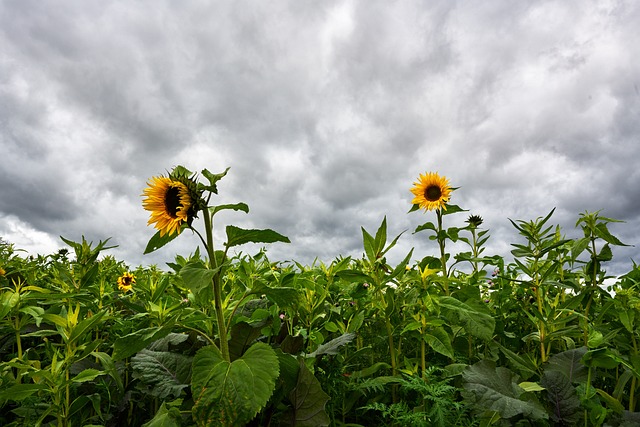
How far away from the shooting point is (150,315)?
82.4 inches

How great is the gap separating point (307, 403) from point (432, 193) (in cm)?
209

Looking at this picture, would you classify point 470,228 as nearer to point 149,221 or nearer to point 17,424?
point 149,221

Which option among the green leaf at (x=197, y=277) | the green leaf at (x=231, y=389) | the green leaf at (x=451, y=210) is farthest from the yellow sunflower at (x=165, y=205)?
the green leaf at (x=451, y=210)

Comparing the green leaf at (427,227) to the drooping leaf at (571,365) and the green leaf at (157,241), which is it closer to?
the drooping leaf at (571,365)

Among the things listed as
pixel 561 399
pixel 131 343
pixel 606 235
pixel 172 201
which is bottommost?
pixel 561 399

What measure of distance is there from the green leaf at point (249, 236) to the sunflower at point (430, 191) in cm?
190

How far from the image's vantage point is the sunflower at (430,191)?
326cm

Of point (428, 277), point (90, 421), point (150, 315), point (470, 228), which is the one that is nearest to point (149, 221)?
point (150, 315)

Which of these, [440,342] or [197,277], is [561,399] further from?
[197,277]

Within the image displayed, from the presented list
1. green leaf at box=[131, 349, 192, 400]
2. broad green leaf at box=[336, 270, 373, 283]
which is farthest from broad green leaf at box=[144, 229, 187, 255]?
broad green leaf at box=[336, 270, 373, 283]

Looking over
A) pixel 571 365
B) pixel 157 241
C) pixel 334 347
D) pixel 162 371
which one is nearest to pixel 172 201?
pixel 157 241

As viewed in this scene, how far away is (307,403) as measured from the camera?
174 centimetres

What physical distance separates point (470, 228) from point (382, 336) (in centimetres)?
96

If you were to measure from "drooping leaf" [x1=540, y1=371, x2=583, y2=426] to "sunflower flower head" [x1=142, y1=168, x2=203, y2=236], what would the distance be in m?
1.75
